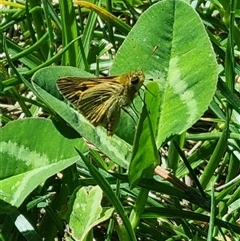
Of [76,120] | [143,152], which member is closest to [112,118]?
[76,120]

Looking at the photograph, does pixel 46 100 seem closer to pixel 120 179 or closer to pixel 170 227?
pixel 120 179

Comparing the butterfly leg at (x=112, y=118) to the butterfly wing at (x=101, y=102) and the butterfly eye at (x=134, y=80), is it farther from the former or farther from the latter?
the butterfly eye at (x=134, y=80)

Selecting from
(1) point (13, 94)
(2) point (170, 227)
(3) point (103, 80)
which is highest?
(3) point (103, 80)

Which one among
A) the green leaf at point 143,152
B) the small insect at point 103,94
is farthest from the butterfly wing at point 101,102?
the green leaf at point 143,152

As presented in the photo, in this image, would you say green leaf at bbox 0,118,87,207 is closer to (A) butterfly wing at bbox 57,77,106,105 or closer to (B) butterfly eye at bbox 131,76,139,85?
(A) butterfly wing at bbox 57,77,106,105

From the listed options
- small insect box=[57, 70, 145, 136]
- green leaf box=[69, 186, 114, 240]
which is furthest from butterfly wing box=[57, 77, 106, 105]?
green leaf box=[69, 186, 114, 240]

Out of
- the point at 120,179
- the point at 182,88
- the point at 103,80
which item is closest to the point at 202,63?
the point at 182,88

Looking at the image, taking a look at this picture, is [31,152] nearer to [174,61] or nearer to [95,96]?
[95,96]

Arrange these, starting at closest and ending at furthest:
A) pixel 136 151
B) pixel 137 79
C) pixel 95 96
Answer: pixel 136 151
pixel 137 79
pixel 95 96
